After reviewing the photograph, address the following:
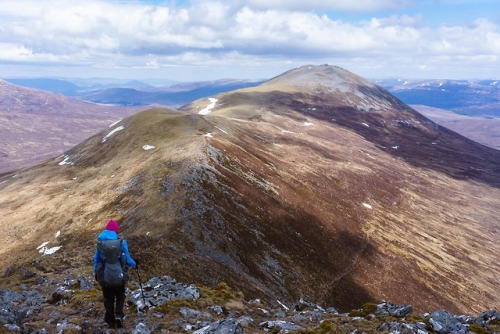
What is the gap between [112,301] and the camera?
708 inches

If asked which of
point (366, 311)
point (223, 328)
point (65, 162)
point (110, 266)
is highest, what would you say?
point (110, 266)

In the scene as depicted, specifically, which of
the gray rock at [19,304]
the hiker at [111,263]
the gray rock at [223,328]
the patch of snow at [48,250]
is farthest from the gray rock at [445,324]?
the patch of snow at [48,250]

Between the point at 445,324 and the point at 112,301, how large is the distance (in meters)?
18.5

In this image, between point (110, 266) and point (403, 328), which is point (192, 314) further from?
point (403, 328)

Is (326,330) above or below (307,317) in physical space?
above

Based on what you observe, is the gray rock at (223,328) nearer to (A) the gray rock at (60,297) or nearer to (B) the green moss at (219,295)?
(B) the green moss at (219,295)

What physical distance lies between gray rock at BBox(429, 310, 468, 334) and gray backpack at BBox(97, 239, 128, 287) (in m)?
17.3

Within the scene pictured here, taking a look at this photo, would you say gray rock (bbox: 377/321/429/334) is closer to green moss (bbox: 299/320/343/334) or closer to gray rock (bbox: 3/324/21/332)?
green moss (bbox: 299/320/343/334)

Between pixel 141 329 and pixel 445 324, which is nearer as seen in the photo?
pixel 141 329

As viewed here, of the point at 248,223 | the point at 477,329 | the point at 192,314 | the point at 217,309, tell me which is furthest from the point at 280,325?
the point at 248,223

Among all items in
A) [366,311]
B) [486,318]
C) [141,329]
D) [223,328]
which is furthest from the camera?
[366,311]

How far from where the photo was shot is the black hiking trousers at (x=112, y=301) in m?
17.5

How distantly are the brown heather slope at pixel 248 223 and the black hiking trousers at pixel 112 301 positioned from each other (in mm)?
16475

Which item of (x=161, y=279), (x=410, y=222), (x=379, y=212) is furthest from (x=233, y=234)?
(x=410, y=222)
